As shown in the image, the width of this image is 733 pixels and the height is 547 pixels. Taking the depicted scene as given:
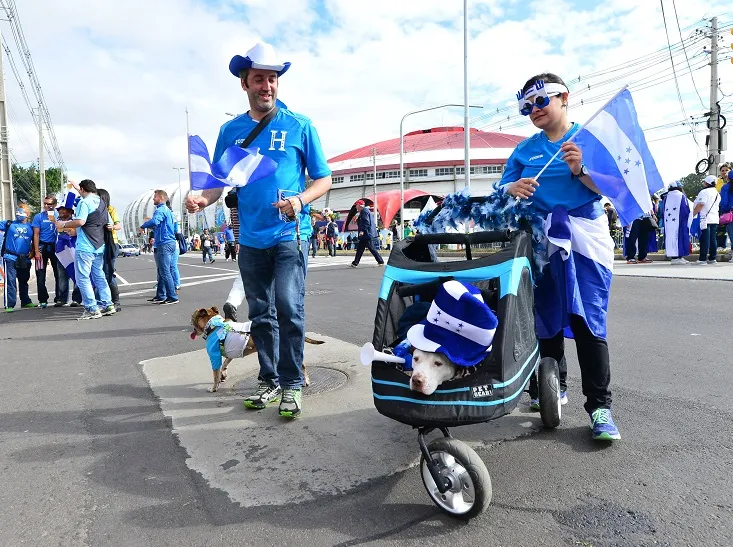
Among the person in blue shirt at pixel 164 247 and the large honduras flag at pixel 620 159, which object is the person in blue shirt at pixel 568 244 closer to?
the large honduras flag at pixel 620 159

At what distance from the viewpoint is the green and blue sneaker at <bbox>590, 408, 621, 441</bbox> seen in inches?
109

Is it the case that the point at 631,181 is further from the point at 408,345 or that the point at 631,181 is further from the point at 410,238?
the point at 408,345

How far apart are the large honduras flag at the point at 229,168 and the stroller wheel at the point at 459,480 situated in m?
1.88

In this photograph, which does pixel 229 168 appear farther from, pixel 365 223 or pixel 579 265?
pixel 365 223

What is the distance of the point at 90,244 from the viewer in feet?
25.1

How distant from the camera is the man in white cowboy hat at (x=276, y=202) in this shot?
3.33 m

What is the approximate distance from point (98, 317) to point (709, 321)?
802cm

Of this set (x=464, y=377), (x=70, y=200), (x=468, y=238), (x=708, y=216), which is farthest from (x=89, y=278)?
(x=708, y=216)

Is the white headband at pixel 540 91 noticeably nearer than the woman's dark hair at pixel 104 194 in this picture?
Yes

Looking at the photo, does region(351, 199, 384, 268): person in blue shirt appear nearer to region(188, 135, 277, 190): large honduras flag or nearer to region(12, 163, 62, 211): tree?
region(188, 135, 277, 190): large honduras flag

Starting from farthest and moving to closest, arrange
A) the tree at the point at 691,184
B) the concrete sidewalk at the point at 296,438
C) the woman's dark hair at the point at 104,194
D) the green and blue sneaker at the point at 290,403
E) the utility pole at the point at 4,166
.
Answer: the tree at the point at 691,184
the utility pole at the point at 4,166
the woman's dark hair at the point at 104,194
the green and blue sneaker at the point at 290,403
the concrete sidewalk at the point at 296,438

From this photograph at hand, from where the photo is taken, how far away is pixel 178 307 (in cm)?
873

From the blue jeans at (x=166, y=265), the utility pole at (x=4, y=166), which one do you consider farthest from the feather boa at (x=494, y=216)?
the utility pole at (x=4, y=166)

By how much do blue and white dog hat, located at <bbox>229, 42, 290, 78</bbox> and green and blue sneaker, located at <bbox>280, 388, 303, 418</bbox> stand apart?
2.00 metres
